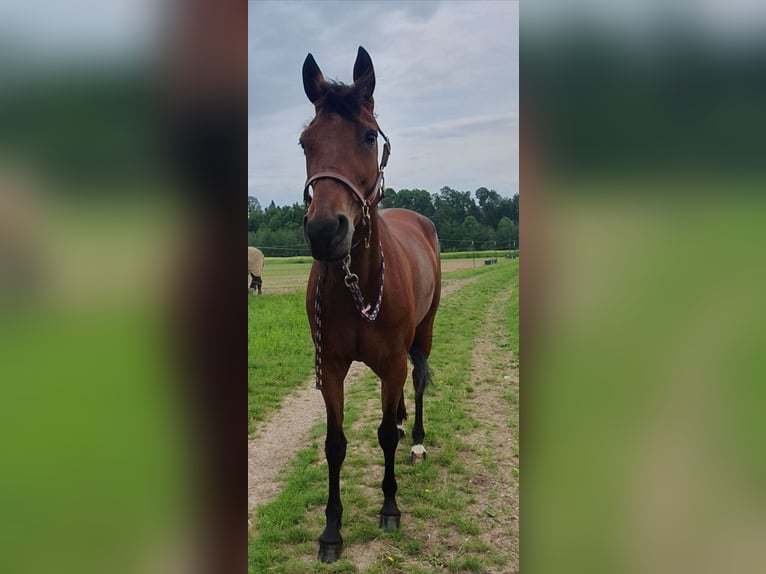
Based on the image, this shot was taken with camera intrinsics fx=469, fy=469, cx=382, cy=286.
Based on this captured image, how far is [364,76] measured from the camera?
2555mm

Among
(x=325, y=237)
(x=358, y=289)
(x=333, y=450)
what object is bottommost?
(x=333, y=450)

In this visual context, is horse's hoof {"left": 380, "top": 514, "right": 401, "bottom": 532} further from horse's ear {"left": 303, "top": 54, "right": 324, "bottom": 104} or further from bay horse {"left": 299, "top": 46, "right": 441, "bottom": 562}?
horse's ear {"left": 303, "top": 54, "right": 324, "bottom": 104}

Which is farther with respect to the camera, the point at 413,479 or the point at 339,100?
the point at 413,479

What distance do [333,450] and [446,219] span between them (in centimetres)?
1696

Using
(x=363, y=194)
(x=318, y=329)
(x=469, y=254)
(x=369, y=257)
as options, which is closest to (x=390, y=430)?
(x=318, y=329)

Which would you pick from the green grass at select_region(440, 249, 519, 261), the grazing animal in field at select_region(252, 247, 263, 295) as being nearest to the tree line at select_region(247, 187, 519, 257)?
the grazing animal in field at select_region(252, 247, 263, 295)
